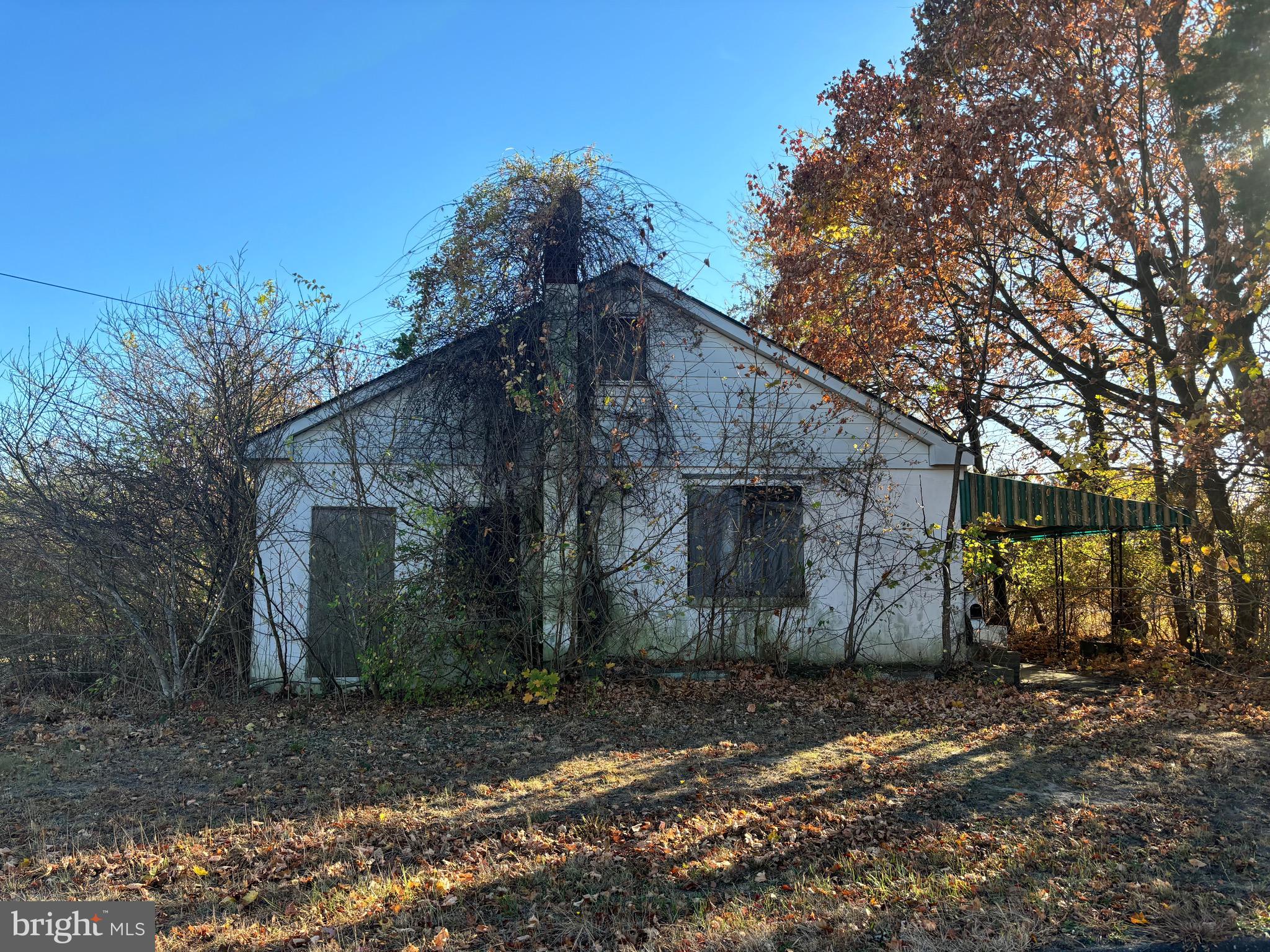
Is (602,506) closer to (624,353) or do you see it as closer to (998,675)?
(624,353)

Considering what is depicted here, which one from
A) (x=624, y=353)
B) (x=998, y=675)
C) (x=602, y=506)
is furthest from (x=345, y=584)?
(x=998, y=675)

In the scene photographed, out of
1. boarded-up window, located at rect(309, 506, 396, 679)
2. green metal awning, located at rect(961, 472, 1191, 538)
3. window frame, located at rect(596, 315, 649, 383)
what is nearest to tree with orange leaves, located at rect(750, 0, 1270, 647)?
green metal awning, located at rect(961, 472, 1191, 538)

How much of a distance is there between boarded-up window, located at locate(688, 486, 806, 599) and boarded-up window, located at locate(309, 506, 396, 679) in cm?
371

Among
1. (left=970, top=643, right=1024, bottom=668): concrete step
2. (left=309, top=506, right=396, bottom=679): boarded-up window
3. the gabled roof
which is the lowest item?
(left=970, top=643, right=1024, bottom=668): concrete step

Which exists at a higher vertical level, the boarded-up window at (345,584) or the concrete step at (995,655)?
the boarded-up window at (345,584)

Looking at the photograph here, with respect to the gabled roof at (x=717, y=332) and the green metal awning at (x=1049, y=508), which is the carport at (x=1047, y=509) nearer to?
the green metal awning at (x=1049, y=508)

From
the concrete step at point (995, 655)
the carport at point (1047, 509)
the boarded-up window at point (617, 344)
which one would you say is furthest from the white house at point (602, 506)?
the concrete step at point (995, 655)

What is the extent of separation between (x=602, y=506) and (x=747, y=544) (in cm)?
194

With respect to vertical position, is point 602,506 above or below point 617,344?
below

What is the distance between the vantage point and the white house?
945 cm

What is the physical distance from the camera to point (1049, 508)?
35.9ft

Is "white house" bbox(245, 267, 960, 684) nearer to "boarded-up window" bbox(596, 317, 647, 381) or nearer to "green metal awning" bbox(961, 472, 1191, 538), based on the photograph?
"boarded-up window" bbox(596, 317, 647, 381)

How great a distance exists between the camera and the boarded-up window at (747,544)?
10.5 metres

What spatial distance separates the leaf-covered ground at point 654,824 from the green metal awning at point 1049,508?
2.66 meters
